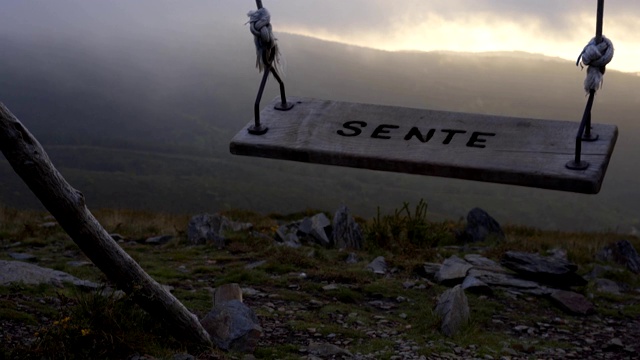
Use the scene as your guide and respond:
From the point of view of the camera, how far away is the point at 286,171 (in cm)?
16175

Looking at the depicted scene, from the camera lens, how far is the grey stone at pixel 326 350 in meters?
6.89

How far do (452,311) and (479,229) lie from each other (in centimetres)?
628

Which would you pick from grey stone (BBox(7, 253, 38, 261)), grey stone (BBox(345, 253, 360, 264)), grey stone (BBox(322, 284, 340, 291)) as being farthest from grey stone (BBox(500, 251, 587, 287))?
grey stone (BBox(7, 253, 38, 261))

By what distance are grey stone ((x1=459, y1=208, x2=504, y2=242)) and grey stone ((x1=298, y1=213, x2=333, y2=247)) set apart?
253 cm

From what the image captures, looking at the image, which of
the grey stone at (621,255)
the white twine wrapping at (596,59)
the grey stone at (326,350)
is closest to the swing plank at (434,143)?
the white twine wrapping at (596,59)

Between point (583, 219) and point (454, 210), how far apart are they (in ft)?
66.2

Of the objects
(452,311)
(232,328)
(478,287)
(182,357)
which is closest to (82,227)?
(182,357)

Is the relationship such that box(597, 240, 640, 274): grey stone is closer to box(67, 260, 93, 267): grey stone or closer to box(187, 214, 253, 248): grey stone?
box(187, 214, 253, 248): grey stone

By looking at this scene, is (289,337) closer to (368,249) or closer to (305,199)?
(368,249)

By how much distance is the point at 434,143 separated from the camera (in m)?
5.32

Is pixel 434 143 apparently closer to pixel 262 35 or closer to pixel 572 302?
pixel 262 35

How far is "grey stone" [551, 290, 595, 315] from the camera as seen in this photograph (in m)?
9.52

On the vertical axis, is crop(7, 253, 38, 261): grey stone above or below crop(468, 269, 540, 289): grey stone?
below

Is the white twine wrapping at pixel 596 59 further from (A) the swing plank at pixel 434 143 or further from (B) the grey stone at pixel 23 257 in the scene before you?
(B) the grey stone at pixel 23 257
